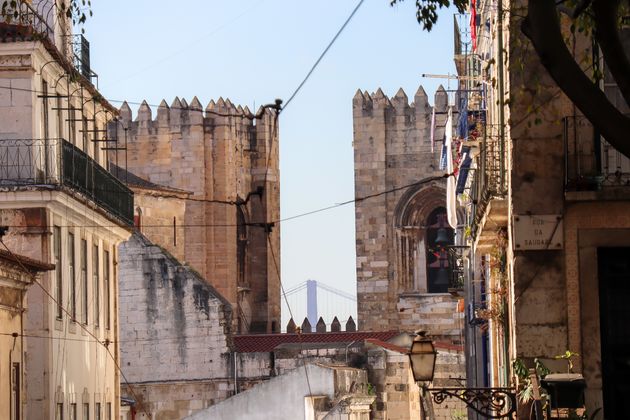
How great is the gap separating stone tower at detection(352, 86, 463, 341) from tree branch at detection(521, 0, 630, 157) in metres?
54.4

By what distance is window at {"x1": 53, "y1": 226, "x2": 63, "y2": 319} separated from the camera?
31.6m

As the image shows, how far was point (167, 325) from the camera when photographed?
55125mm

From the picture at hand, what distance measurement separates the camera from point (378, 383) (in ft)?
164

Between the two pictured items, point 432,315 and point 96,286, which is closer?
point 96,286

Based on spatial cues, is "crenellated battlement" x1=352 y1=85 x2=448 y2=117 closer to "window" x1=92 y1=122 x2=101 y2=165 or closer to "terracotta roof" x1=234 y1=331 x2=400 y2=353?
"terracotta roof" x1=234 y1=331 x2=400 y2=353

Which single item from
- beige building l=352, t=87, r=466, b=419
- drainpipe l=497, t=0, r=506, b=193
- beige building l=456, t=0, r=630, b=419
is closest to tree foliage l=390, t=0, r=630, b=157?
beige building l=456, t=0, r=630, b=419

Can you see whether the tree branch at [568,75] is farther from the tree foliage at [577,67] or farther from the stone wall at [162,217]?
the stone wall at [162,217]

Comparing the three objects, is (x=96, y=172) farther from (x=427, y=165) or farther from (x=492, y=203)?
(x=427, y=165)

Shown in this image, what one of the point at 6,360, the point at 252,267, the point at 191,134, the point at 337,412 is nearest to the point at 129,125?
the point at 191,134

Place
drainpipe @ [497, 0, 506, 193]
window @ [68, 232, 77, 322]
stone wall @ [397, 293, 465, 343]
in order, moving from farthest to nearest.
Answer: stone wall @ [397, 293, 465, 343], window @ [68, 232, 77, 322], drainpipe @ [497, 0, 506, 193]

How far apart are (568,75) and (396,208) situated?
185 ft

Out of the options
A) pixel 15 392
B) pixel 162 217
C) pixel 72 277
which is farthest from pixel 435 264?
pixel 15 392

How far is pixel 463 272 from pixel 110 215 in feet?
38.0

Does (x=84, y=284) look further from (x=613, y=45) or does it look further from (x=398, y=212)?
(x=398, y=212)
